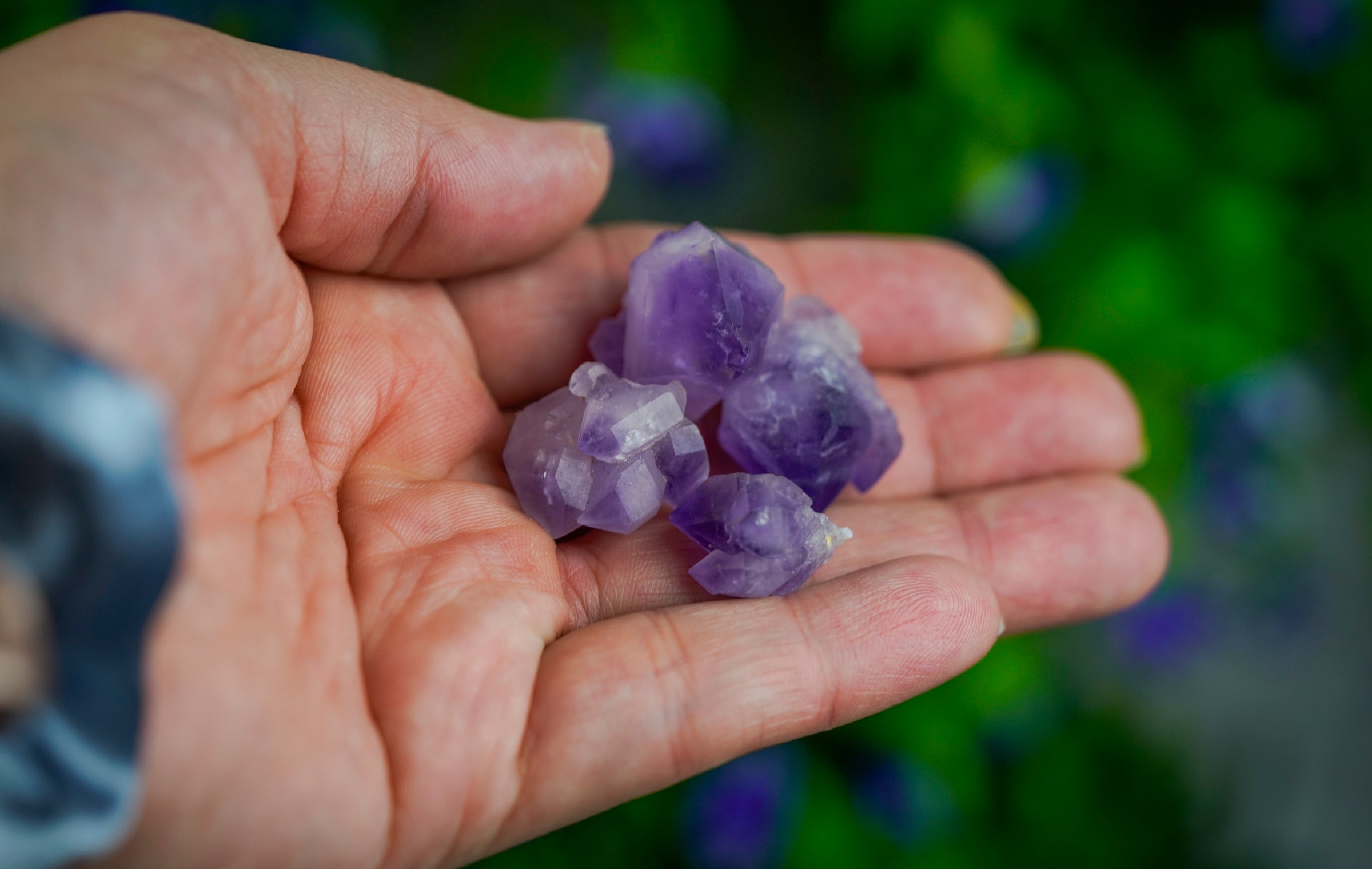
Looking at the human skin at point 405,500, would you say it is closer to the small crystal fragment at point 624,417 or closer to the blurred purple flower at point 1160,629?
the small crystal fragment at point 624,417

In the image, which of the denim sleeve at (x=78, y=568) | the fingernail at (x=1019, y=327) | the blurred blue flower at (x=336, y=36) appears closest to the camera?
the denim sleeve at (x=78, y=568)

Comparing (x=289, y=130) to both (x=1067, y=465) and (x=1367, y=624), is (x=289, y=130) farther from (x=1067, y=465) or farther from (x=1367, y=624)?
(x=1367, y=624)

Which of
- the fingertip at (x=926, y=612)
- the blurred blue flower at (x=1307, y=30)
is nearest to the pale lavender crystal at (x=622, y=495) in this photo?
the fingertip at (x=926, y=612)

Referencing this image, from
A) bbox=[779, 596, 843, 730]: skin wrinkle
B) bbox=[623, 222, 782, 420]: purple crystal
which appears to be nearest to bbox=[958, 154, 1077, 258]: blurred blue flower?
bbox=[623, 222, 782, 420]: purple crystal

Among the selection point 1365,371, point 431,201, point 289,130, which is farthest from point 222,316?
point 1365,371

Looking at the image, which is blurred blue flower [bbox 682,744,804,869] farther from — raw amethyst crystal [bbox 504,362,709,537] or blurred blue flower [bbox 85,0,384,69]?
blurred blue flower [bbox 85,0,384,69]

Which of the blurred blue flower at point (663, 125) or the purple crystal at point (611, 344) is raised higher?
the blurred blue flower at point (663, 125)
